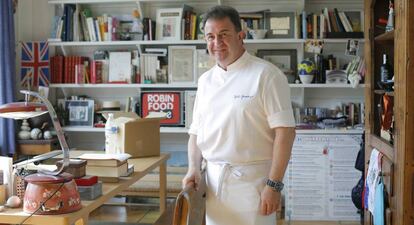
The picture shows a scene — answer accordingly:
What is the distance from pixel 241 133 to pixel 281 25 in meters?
2.76

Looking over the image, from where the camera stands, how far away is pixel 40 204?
5.86ft

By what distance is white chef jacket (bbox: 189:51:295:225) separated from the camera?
1916 mm

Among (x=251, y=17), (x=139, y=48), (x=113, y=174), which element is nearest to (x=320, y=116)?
(x=251, y=17)

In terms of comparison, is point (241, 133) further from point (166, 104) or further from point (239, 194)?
point (166, 104)

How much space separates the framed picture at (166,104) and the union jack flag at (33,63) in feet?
3.27

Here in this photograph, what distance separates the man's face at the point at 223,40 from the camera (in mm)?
1935

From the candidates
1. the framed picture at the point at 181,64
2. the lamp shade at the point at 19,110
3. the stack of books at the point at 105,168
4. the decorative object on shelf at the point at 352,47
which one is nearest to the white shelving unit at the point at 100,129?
the framed picture at the point at 181,64

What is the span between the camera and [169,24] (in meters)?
4.60

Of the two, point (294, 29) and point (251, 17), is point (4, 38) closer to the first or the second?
point (251, 17)

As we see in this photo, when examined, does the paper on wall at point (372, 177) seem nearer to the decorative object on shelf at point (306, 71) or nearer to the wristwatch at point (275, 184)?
the wristwatch at point (275, 184)

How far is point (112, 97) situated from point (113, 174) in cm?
269

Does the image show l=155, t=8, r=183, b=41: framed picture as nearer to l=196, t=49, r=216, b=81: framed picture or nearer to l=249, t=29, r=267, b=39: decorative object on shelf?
l=196, t=49, r=216, b=81: framed picture

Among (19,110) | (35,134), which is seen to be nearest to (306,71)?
(35,134)

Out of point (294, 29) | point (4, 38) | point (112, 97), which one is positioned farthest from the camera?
point (112, 97)
